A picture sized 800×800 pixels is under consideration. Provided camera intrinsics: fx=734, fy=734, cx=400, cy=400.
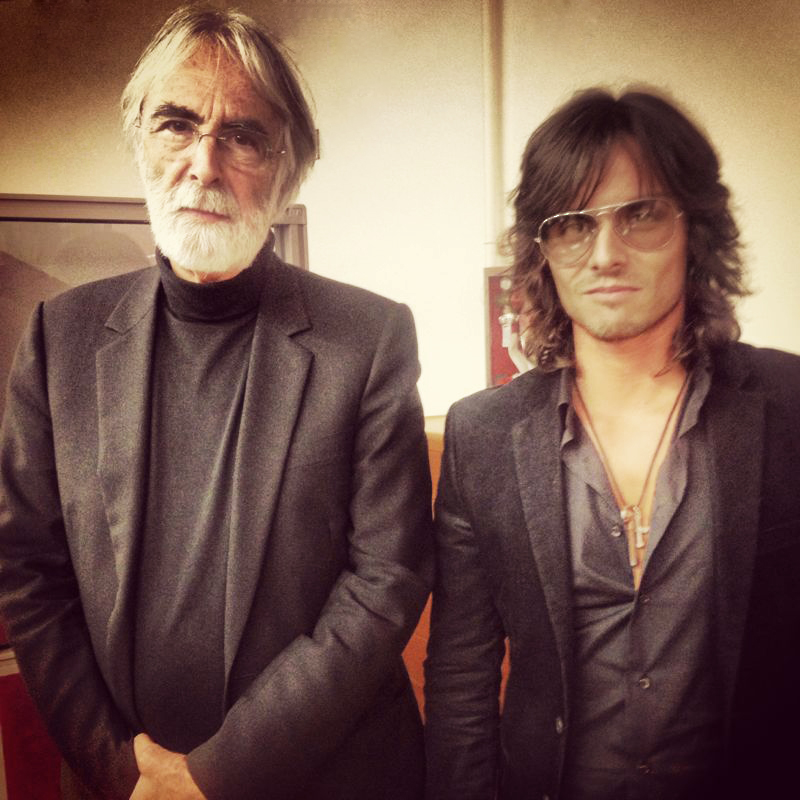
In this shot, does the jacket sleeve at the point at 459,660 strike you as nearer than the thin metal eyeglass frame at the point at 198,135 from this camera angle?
No

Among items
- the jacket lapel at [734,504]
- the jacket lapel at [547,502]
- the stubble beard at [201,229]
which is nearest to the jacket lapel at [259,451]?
the stubble beard at [201,229]

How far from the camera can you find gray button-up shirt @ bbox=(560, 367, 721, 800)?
3.48 ft

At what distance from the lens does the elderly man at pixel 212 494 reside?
1041mm

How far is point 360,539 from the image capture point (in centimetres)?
108

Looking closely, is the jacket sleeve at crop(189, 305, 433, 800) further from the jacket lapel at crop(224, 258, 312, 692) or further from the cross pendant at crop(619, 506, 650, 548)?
the cross pendant at crop(619, 506, 650, 548)

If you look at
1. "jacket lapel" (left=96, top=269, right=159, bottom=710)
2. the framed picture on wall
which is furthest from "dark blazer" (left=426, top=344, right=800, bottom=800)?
the framed picture on wall

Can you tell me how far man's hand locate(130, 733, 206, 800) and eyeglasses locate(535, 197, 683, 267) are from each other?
939 millimetres

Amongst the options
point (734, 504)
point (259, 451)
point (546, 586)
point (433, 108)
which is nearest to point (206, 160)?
point (259, 451)

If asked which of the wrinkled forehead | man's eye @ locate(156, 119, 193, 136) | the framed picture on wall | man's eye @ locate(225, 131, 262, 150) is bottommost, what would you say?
the framed picture on wall

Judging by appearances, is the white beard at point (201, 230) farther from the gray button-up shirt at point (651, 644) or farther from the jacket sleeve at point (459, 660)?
the gray button-up shirt at point (651, 644)

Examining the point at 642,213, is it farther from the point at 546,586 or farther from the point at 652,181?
the point at 546,586

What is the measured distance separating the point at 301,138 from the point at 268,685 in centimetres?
83

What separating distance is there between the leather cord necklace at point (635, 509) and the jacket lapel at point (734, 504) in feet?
0.22

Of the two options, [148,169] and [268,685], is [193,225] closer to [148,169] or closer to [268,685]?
[148,169]
